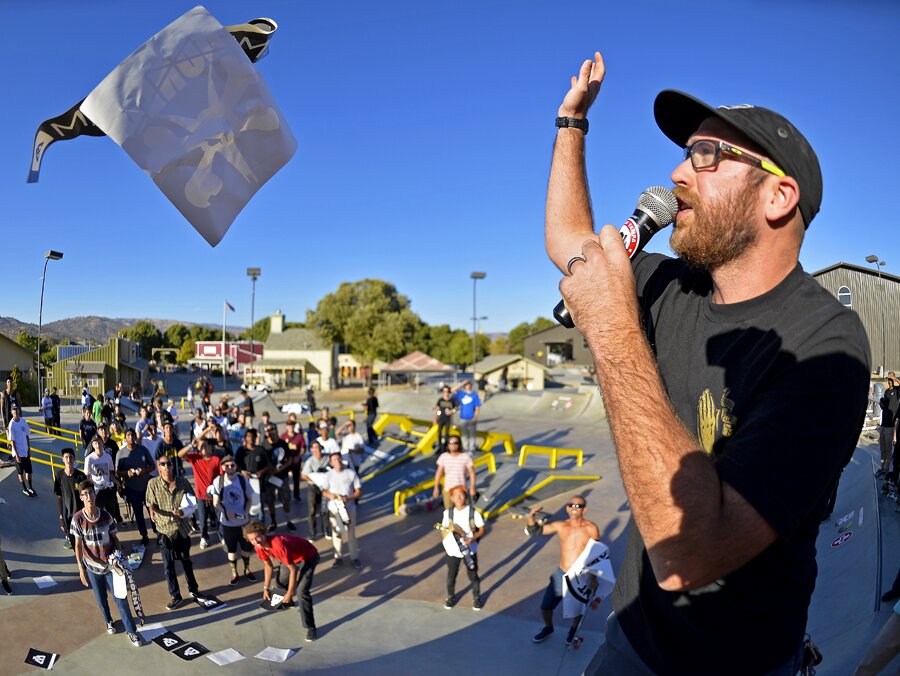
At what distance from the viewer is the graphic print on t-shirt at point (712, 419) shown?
1.25m

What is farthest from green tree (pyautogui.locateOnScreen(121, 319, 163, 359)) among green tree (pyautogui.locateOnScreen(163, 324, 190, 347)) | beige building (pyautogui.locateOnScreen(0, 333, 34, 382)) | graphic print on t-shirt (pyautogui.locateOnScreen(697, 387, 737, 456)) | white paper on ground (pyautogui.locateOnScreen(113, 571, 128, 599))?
graphic print on t-shirt (pyautogui.locateOnScreen(697, 387, 737, 456))

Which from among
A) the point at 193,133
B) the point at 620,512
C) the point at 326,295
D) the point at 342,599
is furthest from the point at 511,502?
the point at 326,295

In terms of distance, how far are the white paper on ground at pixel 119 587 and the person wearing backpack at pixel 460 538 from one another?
3.88 metres

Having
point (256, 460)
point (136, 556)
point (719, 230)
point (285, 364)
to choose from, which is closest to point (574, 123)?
point (719, 230)

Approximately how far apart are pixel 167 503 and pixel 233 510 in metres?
1.04

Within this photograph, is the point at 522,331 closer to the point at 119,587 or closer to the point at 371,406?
the point at 371,406

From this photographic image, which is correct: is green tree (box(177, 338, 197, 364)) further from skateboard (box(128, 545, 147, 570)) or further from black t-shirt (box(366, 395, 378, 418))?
skateboard (box(128, 545, 147, 570))

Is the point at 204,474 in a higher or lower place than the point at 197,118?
lower

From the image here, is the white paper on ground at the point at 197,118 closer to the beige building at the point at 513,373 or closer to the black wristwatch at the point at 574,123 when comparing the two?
the black wristwatch at the point at 574,123

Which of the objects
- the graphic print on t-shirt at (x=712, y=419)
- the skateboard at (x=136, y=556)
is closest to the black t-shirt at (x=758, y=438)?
the graphic print on t-shirt at (x=712, y=419)

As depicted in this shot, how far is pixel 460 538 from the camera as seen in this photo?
27.0ft

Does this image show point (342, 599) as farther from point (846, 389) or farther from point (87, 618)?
point (846, 389)

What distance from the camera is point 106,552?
23.4 feet

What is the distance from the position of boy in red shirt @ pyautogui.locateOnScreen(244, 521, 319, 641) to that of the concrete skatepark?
282 millimetres
